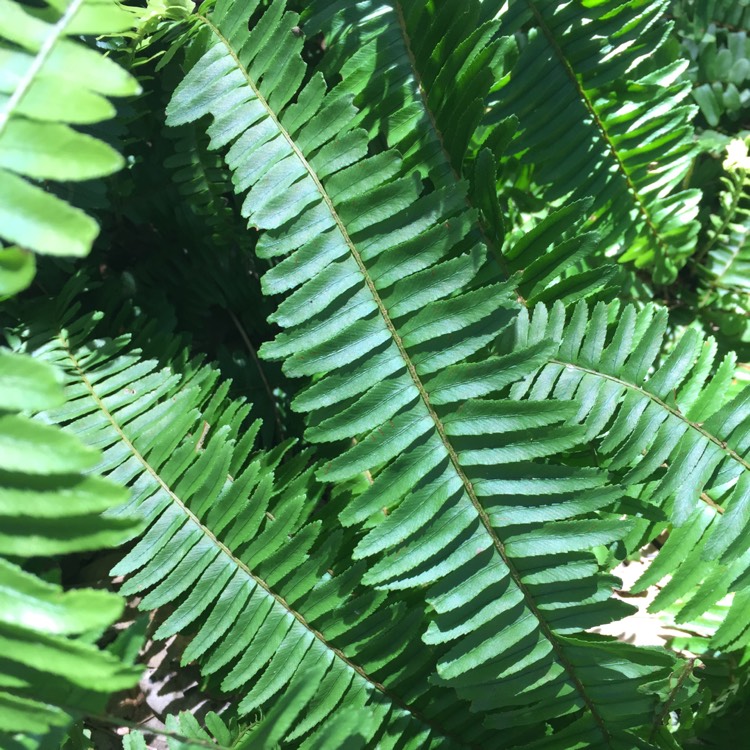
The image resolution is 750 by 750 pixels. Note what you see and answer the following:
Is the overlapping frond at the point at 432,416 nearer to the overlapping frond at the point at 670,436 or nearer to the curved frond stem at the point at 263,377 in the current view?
the overlapping frond at the point at 670,436

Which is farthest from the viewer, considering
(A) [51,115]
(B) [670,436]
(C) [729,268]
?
(C) [729,268]

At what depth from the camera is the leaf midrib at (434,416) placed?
1101 mm

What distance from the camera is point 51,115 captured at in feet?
2.39

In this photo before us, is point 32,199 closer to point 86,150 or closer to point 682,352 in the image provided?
point 86,150

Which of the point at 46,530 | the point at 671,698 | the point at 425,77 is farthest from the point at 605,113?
the point at 46,530

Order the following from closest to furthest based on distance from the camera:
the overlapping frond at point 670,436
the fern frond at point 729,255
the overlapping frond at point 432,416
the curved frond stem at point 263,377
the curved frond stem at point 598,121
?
A: 1. the overlapping frond at point 432,416
2. the overlapping frond at point 670,436
3. the curved frond stem at point 598,121
4. the curved frond stem at point 263,377
5. the fern frond at point 729,255

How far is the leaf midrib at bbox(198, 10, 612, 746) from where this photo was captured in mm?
1101

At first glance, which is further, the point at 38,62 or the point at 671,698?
the point at 671,698

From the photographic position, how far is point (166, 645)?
1.52 metres

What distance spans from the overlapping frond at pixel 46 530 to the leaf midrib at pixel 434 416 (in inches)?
20.4

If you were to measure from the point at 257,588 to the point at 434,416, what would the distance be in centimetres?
44

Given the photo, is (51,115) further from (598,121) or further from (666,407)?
(598,121)

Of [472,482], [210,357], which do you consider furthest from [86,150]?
[210,357]

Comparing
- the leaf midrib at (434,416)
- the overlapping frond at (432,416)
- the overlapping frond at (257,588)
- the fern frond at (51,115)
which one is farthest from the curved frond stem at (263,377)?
Answer: the fern frond at (51,115)
